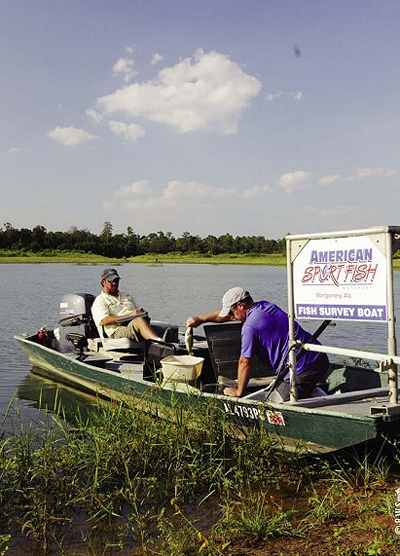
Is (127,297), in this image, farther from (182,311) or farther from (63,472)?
(182,311)

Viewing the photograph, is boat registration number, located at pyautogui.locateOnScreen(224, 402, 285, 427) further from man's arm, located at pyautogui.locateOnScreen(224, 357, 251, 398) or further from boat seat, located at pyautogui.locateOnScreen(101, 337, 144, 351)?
boat seat, located at pyautogui.locateOnScreen(101, 337, 144, 351)

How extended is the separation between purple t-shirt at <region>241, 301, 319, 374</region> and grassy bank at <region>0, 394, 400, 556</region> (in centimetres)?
90

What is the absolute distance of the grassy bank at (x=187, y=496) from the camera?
16.9 ft

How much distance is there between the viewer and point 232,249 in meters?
152

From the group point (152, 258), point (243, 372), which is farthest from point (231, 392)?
point (152, 258)

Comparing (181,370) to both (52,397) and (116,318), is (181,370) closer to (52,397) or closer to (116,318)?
(116,318)

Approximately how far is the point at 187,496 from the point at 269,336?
2.13m

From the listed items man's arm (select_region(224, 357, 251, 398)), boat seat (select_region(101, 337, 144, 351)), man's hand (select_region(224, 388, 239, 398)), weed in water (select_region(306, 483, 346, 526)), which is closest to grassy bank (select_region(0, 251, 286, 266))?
boat seat (select_region(101, 337, 144, 351))

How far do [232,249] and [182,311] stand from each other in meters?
124

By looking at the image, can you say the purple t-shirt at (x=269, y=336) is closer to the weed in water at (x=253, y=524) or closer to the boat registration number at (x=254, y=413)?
the boat registration number at (x=254, y=413)

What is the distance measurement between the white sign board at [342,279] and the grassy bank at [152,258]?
10088cm

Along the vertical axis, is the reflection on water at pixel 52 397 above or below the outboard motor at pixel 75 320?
below

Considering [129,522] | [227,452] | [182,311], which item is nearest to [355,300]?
[227,452]

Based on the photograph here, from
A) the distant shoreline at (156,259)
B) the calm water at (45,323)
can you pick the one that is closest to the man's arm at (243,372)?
the calm water at (45,323)
